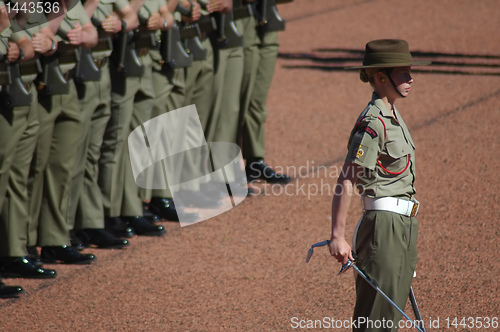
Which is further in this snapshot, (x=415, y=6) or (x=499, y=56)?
(x=415, y=6)

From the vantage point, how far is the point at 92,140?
6.25 metres

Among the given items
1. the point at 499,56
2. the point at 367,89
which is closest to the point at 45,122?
the point at 367,89

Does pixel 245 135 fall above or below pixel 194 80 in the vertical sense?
below

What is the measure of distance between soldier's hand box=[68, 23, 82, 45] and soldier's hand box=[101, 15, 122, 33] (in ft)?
1.29

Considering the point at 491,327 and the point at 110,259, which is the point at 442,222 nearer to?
the point at 491,327

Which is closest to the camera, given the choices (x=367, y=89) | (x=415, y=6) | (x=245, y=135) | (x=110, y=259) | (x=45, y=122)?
(x=45, y=122)

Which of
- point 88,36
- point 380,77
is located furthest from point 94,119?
point 380,77

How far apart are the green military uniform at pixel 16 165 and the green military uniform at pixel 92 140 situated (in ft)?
1.58

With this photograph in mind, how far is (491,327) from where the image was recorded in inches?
195

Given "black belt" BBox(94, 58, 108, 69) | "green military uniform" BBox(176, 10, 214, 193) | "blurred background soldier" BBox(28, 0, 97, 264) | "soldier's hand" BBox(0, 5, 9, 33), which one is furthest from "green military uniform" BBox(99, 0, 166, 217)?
"soldier's hand" BBox(0, 5, 9, 33)

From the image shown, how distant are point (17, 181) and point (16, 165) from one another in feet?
0.36

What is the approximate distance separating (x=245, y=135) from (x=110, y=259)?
2304mm

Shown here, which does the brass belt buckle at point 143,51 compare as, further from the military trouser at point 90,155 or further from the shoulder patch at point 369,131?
the shoulder patch at point 369,131

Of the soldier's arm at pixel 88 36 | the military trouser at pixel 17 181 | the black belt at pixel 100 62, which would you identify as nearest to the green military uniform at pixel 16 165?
the military trouser at pixel 17 181
